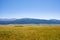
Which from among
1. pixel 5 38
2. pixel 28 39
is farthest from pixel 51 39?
pixel 5 38

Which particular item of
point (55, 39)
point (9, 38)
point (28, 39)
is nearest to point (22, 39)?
point (28, 39)

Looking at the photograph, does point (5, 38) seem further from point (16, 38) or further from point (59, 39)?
point (59, 39)

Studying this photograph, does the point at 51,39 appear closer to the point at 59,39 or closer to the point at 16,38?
the point at 59,39

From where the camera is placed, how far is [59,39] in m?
A: 23.6

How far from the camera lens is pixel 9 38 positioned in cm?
2469

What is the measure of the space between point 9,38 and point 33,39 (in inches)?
188

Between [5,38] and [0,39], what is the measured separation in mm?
1154

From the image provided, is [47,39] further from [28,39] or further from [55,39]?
[28,39]

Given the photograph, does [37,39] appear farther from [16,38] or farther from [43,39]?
[16,38]

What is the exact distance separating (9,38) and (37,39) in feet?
18.2

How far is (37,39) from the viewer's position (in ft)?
78.5

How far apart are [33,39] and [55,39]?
4.20 m

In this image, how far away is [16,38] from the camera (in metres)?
24.5

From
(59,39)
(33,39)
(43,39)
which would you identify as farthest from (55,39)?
(33,39)
